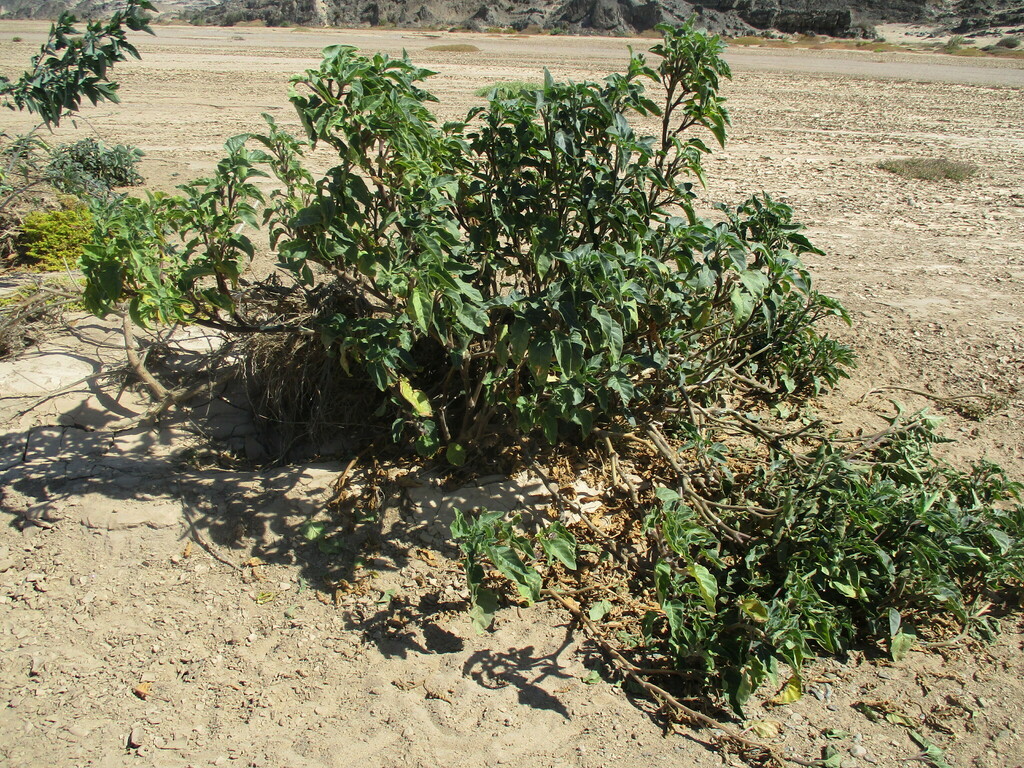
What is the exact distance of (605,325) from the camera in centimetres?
264

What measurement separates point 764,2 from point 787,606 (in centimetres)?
3895

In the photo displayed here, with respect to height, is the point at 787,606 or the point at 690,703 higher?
the point at 787,606

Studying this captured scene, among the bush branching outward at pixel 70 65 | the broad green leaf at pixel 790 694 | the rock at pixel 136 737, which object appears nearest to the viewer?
the rock at pixel 136 737

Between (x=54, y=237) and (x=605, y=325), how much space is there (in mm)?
4410

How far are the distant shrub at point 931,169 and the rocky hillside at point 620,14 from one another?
25.9 metres

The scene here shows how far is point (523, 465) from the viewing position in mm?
3570

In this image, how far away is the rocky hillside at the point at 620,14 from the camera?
3300 centimetres

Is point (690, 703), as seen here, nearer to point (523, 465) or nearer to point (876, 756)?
point (876, 756)

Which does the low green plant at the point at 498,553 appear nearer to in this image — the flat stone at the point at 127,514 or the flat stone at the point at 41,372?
the flat stone at the point at 127,514

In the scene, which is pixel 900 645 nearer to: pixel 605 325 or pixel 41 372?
pixel 605 325

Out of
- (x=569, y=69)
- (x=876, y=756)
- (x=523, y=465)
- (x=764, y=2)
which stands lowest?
(x=876, y=756)

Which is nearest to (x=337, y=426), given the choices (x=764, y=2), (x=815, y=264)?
(x=815, y=264)

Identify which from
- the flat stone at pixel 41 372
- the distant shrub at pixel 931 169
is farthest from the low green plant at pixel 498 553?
the distant shrub at pixel 931 169

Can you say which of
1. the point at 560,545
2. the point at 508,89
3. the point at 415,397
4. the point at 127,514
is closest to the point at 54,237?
the point at 127,514
